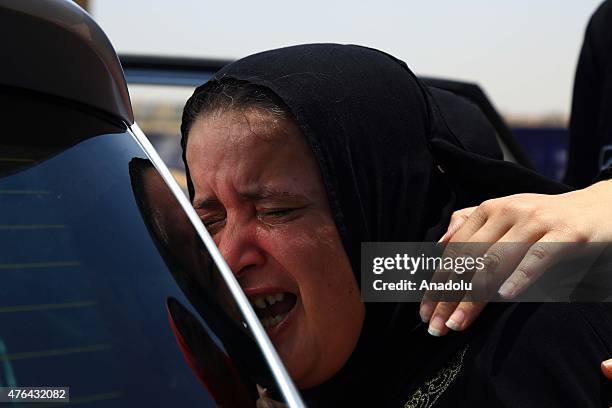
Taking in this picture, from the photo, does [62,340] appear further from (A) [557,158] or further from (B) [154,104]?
(A) [557,158]

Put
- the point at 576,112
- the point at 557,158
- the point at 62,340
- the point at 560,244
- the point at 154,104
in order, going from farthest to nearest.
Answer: the point at 557,158, the point at 154,104, the point at 576,112, the point at 560,244, the point at 62,340

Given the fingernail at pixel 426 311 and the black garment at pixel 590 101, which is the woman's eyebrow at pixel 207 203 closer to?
the fingernail at pixel 426 311

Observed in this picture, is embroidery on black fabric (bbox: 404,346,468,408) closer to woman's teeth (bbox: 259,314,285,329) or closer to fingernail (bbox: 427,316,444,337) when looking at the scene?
fingernail (bbox: 427,316,444,337)

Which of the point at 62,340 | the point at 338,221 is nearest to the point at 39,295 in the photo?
the point at 62,340

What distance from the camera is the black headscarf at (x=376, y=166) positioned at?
1837 millimetres

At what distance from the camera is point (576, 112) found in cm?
305

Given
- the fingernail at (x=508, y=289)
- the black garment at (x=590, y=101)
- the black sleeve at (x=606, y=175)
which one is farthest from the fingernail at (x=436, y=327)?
the black garment at (x=590, y=101)

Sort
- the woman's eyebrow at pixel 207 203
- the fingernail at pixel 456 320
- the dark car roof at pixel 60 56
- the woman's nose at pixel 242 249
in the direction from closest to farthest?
the dark car roof at pixel 60 56, the fingernail at pixel 456 320, the woman's nose at pixel 242 249, the woman's eyebrow at pixel 207 203

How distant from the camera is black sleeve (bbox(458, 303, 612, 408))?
1414mm

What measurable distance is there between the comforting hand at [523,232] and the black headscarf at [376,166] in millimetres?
212

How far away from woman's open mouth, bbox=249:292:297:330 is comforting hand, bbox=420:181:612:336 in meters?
0.35


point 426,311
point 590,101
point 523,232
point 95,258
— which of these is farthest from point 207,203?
point 590,101

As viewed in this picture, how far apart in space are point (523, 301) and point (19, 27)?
3.20 feet

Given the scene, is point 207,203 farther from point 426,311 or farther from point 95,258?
point 95,258
